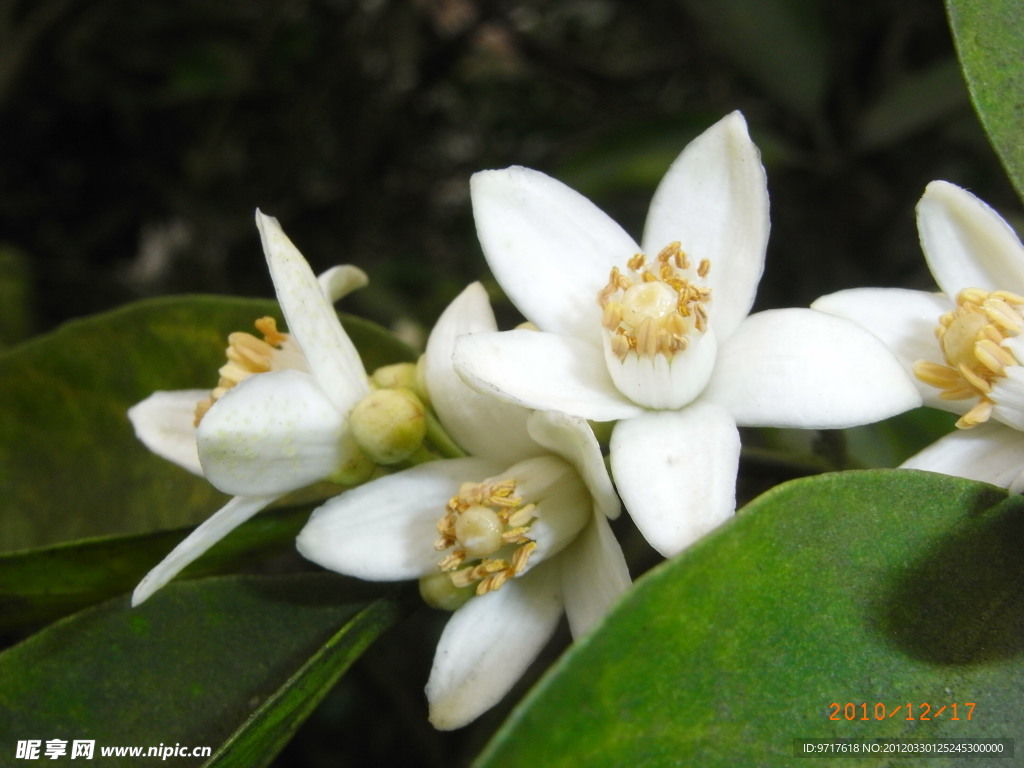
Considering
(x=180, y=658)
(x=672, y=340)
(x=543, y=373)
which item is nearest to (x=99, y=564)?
(x=180, y=658)

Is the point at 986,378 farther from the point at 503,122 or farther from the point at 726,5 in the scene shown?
the point at 503,122

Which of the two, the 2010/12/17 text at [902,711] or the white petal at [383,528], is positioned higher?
the white petal at [383,528]

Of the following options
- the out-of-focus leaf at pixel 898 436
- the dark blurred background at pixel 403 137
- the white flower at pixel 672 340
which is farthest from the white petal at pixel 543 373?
the dark blurred background at pixel 403 137

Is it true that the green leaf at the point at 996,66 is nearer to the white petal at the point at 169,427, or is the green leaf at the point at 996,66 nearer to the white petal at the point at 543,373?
the white petal at the point at 543,373

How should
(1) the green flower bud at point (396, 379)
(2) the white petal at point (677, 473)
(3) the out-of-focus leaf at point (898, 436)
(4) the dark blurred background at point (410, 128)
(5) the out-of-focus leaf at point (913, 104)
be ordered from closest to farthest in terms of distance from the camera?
(2) the white petal at point (677, 473), (1) the green flower bud at point (396, 379), (3) the out-of-focus leaf at point (898, 436), (5) the out-of-focus leaf at point (913, 104), (4) the dark blurred background at point (410, 128)

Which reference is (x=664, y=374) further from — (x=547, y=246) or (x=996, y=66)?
(x=996, y=66)

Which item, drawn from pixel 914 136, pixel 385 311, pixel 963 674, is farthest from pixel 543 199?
pixel 914 136
